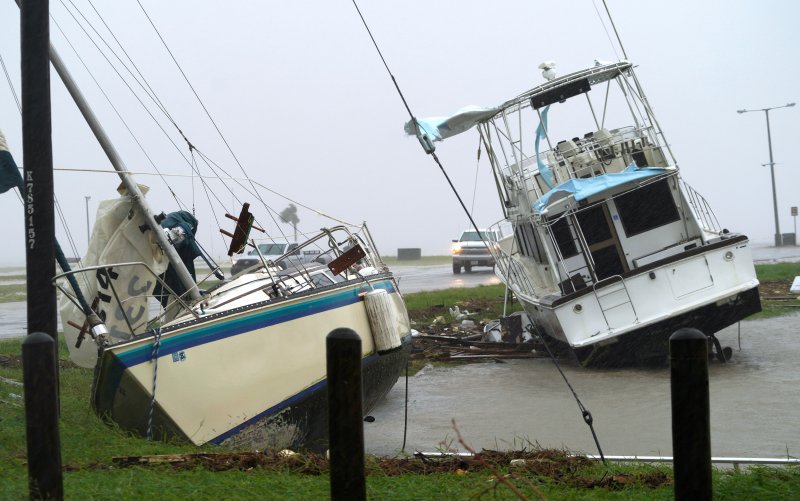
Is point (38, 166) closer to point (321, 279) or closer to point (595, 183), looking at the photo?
point (321, 279)

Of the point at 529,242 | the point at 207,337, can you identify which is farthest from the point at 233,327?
the point at 529,242

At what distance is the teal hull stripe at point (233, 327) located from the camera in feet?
25.1

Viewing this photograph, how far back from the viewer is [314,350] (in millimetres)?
8992

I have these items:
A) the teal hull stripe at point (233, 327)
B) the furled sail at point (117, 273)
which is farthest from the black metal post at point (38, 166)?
the furled sail at point (117, 273)

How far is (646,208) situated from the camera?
619 inches

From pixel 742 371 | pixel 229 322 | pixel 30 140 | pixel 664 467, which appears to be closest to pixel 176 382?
pixel 229 322

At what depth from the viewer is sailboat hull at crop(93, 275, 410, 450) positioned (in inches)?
304

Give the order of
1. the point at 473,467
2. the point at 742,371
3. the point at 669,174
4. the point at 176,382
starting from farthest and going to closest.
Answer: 1. the point at 669,174
2. the point at 742,371
3. the point at 176,382
4. the point at 473,467

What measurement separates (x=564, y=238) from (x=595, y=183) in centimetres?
161

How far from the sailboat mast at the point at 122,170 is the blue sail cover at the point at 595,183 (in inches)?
256

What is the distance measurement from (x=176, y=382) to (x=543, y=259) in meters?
10.6

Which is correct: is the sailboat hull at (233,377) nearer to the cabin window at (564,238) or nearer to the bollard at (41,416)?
the bollard at (41,416)

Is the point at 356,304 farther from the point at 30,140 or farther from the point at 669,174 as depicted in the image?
the point at 669,174

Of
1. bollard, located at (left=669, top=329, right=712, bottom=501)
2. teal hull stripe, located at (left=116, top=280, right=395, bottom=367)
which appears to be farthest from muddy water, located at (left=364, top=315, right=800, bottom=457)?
bollard, located at (left=669, top=329, right=712, bottom=501)
